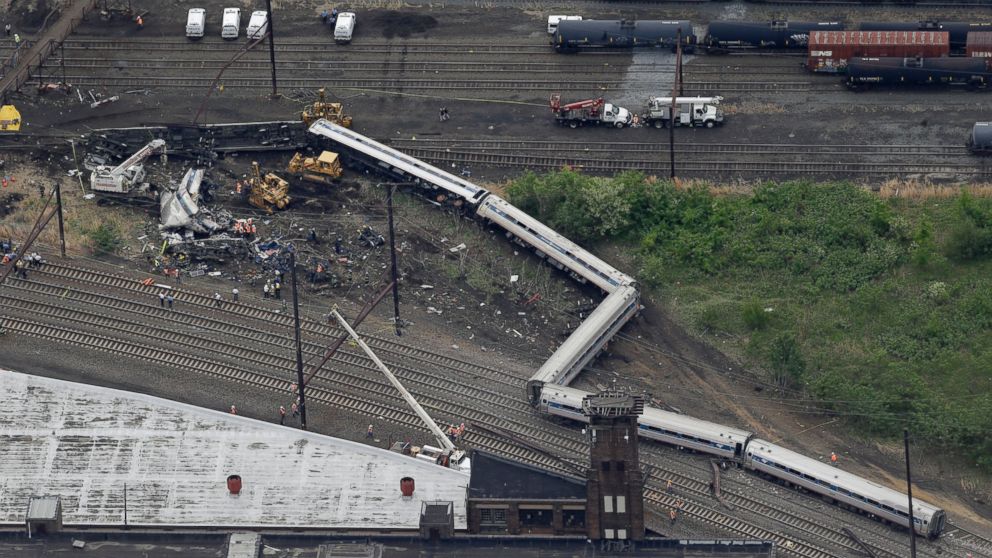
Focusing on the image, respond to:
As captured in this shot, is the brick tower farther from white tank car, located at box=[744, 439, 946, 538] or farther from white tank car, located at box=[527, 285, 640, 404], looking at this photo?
white tank car, located at box=[527, 285, 640, 404]

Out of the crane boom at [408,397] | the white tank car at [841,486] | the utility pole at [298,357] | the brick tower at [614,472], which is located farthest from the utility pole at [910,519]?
the utility pole at [298,357]

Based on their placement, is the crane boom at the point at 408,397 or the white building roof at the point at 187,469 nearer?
the white building roof at the point at 187,469

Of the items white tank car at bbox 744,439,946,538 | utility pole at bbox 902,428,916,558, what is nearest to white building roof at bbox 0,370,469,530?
A: white tank car at bbox 744,439,946,538

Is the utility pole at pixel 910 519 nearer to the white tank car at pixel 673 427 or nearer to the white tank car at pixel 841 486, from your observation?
the white tank car at pixel 841 486

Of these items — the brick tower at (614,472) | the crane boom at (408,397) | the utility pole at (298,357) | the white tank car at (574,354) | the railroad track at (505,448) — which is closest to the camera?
the brick tower at (614,472)

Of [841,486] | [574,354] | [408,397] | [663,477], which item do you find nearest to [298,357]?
[408,397]

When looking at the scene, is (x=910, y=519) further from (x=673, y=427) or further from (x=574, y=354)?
(x=574, y=354)
